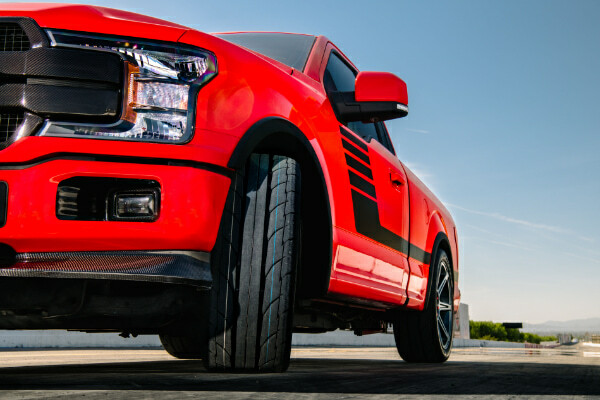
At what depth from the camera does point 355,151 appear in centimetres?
384

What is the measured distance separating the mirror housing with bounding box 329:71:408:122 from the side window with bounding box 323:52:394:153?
0.13 meters

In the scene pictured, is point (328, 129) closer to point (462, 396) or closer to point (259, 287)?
point (259, 287)

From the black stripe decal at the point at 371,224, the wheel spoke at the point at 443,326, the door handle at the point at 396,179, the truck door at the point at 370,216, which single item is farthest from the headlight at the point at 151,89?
the wheel spoke at the point at 443,326

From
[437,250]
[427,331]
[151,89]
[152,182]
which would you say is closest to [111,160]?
[152,182]

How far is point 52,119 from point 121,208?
0.40m

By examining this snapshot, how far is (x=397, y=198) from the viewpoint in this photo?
4465 millimetres

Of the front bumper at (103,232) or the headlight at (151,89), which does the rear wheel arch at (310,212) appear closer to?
the headlight at (151,89)

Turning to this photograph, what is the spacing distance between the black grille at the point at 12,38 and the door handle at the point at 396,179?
96.8 inches

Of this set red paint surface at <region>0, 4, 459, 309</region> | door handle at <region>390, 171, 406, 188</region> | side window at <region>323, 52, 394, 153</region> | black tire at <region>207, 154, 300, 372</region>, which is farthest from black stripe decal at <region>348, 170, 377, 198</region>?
black tire at <region>207, 154, 300, 372</region>

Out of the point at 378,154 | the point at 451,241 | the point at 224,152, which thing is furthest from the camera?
the point at 451,241

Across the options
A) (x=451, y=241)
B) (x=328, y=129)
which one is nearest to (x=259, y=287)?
(x=328, y=129)

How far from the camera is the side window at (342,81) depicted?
399cm

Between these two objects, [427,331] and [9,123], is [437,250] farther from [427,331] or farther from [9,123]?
[9,123]

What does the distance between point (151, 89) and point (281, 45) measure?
5.33ft
